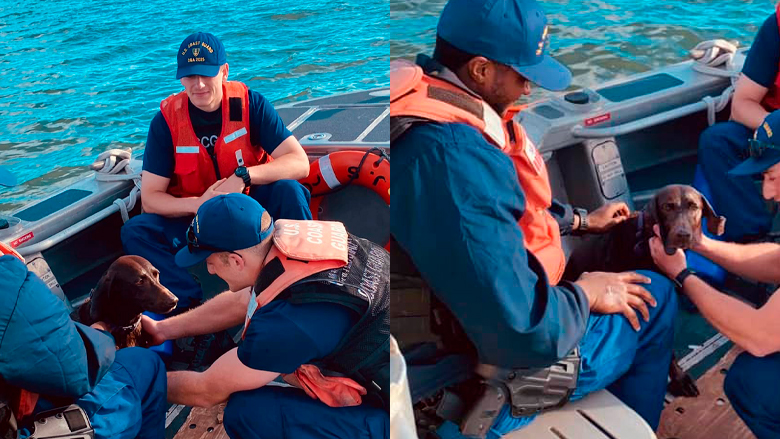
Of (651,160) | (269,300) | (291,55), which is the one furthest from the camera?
(291,55)

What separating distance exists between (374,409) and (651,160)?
2.20m

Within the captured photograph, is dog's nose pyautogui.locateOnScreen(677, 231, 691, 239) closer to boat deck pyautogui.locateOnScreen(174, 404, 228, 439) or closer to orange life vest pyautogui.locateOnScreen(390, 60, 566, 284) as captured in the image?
orange life vest pyautogui.locateOnScreen(390, 60, 566, 284)

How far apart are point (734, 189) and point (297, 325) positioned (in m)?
1.90

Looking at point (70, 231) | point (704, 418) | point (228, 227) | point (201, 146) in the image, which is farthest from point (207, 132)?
point (704, 418)

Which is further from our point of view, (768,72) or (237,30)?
(237,30)

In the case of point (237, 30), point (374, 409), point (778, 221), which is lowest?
point (237, 30)

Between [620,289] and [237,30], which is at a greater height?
[620,289]

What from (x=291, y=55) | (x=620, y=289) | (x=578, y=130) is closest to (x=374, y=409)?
(x=620, y=289)

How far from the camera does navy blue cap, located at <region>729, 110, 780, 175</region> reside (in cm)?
208

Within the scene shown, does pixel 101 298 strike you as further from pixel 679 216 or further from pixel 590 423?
pixel 679 216

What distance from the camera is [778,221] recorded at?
3279 mm

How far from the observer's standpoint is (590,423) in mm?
1753

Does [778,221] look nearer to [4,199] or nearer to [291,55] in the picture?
[4,199]

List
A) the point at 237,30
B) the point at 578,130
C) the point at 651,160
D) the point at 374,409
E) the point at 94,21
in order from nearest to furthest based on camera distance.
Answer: the point at 374,409
the point at 578,130
the point at 651,160
the point at 237,30
the point at 94,21
